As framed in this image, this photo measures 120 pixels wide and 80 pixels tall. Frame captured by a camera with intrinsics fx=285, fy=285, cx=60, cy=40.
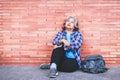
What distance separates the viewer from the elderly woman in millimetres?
5414

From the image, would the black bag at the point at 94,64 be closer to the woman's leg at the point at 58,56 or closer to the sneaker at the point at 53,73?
the woman's leg at the point at 58,56

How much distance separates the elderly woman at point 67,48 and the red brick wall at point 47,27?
277 millimetres

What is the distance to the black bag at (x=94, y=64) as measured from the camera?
5.43m

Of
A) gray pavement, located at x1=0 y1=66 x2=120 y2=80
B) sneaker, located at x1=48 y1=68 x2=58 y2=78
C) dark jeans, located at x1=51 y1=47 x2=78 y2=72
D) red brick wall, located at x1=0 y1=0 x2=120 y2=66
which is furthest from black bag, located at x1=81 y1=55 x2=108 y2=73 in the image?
sneaker, located at x1=48 y1=68 x2=58 y2=78

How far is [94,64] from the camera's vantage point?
545 cm

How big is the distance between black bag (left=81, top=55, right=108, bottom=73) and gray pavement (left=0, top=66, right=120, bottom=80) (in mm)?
105

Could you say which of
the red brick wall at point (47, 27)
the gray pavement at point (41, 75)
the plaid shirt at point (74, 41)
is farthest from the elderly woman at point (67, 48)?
the red brick wall at point (47, 27)

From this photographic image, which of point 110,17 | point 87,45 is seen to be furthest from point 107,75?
point 110,17

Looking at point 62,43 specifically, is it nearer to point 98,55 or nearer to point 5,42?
point 98,55

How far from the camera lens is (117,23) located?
19.5ft

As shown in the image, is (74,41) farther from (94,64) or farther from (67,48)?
(94,64)

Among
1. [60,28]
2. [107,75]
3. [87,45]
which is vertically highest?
[60,28]

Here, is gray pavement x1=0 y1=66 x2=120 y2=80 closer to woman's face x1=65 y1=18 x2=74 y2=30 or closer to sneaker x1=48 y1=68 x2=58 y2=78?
sneaker x1=48 y1=68 x2=58 y2=78

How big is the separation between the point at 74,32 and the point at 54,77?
1134 mm
